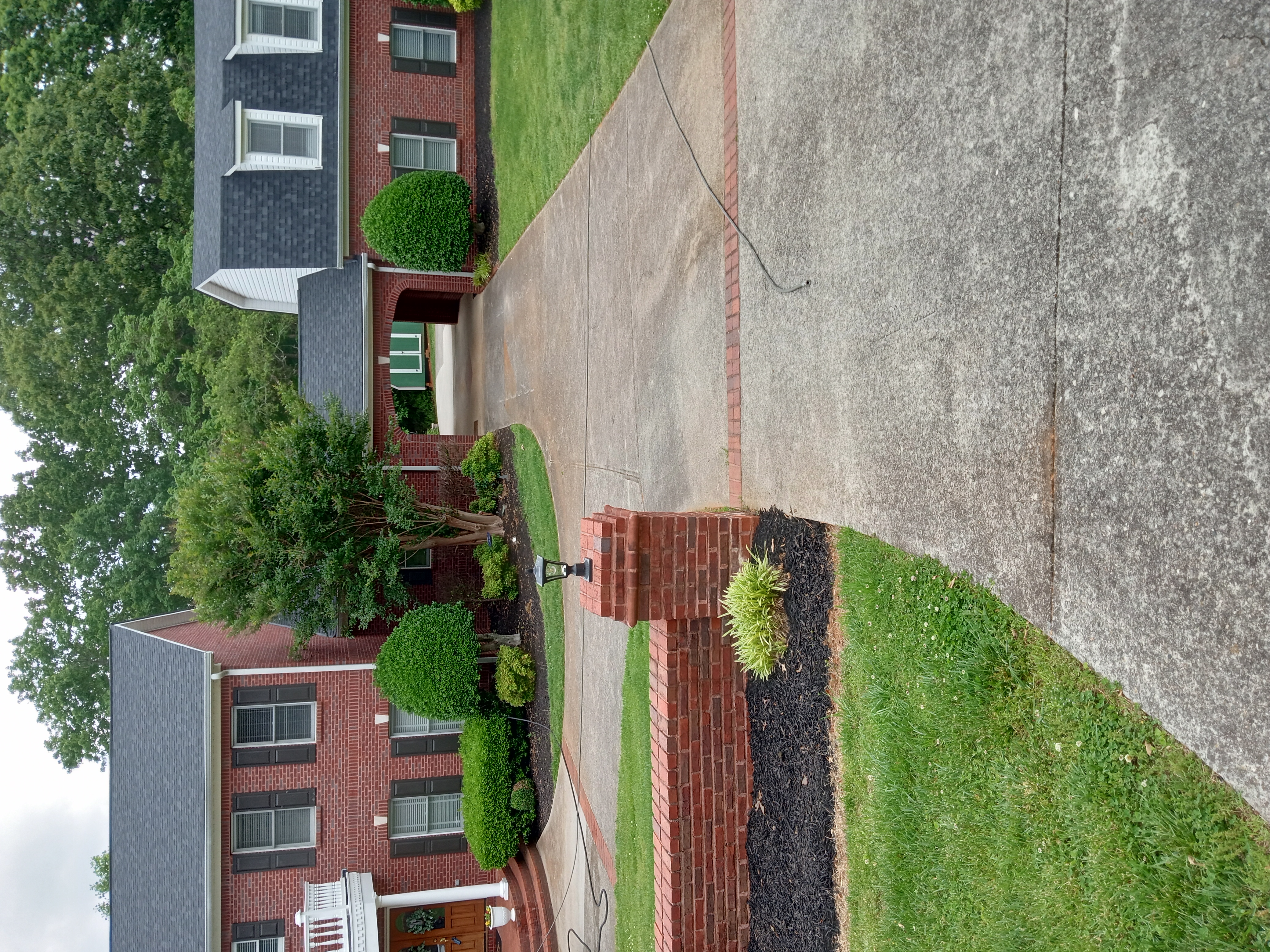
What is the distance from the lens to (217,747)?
14289mm

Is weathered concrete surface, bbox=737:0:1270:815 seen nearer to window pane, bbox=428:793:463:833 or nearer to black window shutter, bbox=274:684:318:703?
black window shutter, bbox=274:684:318:703

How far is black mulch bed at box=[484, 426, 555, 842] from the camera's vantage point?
44.2 ft

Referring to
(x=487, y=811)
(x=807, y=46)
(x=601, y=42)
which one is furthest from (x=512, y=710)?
→ (x=807, y=46)

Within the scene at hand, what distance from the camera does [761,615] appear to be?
657cm

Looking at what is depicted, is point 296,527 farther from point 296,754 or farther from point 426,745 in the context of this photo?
point 426,745

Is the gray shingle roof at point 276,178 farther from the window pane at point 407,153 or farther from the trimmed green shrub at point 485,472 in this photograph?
the trimmed green shrub at point 485,472

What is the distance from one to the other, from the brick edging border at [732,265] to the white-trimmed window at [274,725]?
1115cm

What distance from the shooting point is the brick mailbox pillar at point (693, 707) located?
680 cm

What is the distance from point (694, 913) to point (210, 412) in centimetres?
2604

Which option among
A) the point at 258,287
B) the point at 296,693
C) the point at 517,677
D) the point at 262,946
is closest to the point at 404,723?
the point at 296,693

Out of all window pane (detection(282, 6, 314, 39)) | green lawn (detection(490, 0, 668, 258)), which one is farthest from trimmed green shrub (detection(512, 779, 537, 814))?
window pane (detection(282, 6, 314, 39))

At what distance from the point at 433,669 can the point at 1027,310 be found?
11.7 m

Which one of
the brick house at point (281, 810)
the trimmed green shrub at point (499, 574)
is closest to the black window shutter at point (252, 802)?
the brick house at point (281, 810)

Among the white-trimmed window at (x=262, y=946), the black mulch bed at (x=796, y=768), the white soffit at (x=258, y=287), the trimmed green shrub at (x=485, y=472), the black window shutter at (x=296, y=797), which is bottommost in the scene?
the white-trimmed window at (x=262, y=946)
